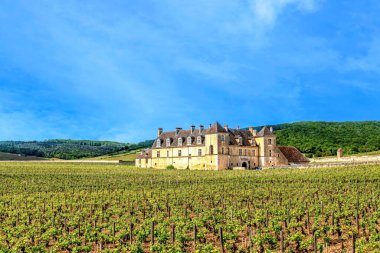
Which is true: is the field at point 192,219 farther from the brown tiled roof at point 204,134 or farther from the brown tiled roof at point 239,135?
the brown tiled roof at point 239,135

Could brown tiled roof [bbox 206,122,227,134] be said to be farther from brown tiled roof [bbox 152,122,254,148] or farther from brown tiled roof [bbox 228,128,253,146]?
brown tiled roof [bbox 228,128,253,146]

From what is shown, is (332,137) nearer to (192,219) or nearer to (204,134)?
(204,134)

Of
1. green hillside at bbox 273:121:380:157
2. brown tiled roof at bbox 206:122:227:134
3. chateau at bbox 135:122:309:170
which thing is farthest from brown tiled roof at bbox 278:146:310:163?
green hillside at bbox 273:121:380:157

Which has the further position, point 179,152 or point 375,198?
point 179,152

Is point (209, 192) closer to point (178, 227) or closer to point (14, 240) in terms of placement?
point (178, 227)

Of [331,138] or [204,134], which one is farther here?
[331,138]

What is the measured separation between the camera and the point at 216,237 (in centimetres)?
1939

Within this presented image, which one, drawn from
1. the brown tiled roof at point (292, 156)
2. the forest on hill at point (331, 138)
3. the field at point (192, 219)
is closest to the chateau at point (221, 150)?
the brown tiled roof at point (292, 156)

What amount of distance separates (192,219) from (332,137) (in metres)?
111

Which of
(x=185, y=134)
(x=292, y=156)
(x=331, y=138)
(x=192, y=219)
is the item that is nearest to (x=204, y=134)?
(x=185, y=134)

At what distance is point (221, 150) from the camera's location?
70.8 metres

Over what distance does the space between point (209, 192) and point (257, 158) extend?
142 feet

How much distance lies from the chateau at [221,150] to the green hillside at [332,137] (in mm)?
27324

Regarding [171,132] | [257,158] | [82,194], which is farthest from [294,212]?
[171,132]
